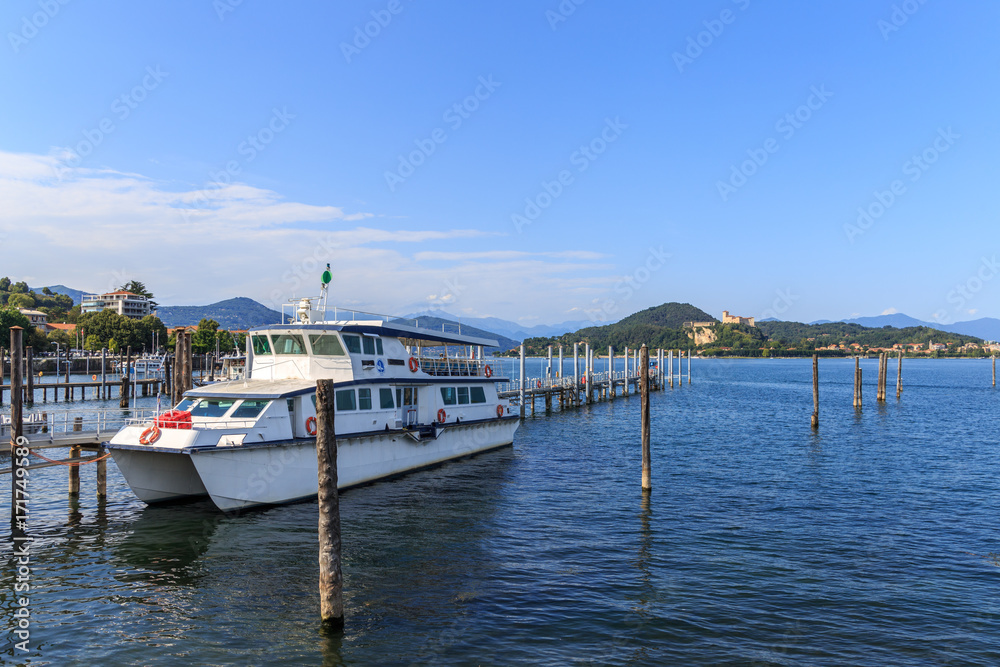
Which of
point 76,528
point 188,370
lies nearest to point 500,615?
point 76,528

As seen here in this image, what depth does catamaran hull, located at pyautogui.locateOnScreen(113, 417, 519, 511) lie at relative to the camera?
61.8 feet

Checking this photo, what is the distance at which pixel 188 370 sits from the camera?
3188 cm

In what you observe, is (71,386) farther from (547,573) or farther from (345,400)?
(547,573)

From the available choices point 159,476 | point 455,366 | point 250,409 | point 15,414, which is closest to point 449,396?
point 455,366

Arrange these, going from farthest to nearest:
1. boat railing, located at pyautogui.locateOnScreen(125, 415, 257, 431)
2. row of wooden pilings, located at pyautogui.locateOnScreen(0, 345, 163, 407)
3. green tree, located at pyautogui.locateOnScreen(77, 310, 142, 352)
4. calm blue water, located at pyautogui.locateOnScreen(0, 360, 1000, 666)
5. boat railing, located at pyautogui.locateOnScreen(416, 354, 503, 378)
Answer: green tree, located at pyautogui.locateOnScreen(77, 310, 142, 352) → row of wooden pilings, located at pyautogui.locateOnScreen(0, 345, 163, 407) → boat railing, located at pyautogui.locateOnScreen(416, 354, 503, 378) → boat railing, located at pyautogui.locateOnScreen(125, 415, 257, 431) → calm blue water, located at pyautogui.locateOnScreen(0, 360, 1000, 666)

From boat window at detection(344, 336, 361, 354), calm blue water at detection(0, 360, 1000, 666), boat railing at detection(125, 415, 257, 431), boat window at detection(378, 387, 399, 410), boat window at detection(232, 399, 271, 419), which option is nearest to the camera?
calm blue water at detection(0, 360, 1000, 666)

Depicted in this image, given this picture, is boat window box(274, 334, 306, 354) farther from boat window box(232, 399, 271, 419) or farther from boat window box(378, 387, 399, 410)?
boat window box(232, 399, 271, 419)

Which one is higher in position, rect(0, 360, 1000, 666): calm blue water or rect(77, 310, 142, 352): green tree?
rect(77, 310, 142, 352): green tree

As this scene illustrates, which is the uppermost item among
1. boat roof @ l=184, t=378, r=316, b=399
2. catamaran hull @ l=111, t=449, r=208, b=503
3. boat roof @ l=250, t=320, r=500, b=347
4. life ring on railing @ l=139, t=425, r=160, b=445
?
boat roof @ l=250, t=320, r=500, b=347

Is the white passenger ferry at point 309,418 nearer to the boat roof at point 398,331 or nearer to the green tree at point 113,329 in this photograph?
the boat roof at point 398,331

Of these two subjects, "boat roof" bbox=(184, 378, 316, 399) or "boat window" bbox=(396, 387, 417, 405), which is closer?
"boat roof" bbox=(184, 378, 316, 399)

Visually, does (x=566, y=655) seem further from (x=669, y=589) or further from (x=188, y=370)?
(x=188, y=370)

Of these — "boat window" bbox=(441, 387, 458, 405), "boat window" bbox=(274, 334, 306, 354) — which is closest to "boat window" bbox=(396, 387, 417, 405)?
"boat window" bbox=(441, 387, 458, 405)

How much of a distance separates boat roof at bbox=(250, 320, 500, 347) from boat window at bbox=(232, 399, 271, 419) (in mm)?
4250
